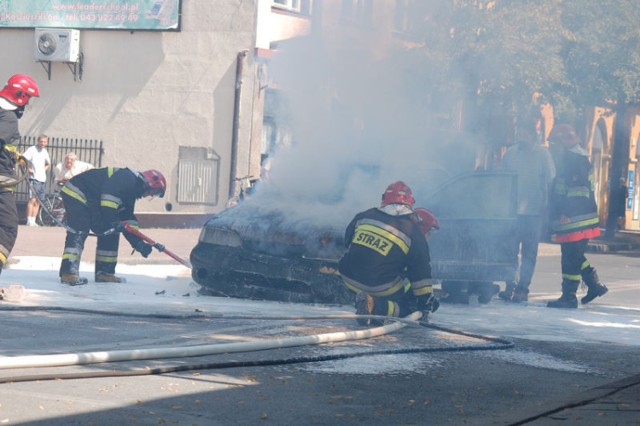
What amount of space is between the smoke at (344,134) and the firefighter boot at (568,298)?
1.60 meters

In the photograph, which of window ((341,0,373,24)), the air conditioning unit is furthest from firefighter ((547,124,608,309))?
the air conditioning unit

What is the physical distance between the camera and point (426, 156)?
12703 millimetres

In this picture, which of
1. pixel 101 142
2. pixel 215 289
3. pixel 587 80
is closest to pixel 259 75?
pixel 101 142

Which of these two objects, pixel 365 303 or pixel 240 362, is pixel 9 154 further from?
pixel 240 362

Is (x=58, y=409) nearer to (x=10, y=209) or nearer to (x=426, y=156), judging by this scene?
(x=10, y=209)

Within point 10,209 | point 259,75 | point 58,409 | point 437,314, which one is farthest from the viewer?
point 259,75

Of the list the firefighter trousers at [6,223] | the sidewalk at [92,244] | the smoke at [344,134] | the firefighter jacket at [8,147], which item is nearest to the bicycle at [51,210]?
the sidewalk at [92,244]

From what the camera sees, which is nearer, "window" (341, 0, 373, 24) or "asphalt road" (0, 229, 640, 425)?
"asphalt road" (0, 229, 640, 425)

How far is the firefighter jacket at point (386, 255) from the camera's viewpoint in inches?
359

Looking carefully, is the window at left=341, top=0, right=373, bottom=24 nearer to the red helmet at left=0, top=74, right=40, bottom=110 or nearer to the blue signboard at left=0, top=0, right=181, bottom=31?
the red helmet at left=0, top=74, right=40, bottom=110

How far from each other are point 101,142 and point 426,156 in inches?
527

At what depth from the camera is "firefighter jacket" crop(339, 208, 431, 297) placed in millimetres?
9109

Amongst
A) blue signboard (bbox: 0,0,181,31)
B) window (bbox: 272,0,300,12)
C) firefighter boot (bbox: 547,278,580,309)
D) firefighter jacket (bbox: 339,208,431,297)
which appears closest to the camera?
firefighter jacket (bbox: 339,208,431,297)

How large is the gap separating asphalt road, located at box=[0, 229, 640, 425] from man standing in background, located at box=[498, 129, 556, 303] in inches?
95.6
